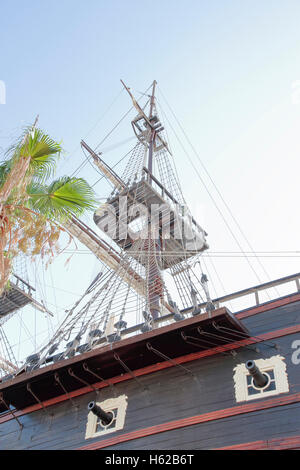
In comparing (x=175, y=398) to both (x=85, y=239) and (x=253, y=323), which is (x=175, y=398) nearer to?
(x=253, y=323)

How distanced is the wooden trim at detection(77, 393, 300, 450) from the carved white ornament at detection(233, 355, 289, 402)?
0.47ft

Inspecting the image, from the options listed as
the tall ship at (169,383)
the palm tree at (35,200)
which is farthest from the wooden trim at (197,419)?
the palm tree at (35,200)

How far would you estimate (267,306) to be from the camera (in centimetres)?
872

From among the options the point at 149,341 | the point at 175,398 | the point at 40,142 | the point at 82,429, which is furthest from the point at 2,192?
the point at 82,429

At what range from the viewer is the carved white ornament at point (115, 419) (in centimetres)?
885

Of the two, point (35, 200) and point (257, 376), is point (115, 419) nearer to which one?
point (257, 376)

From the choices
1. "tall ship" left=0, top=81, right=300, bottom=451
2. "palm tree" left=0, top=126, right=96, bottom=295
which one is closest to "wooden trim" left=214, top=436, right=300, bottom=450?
"tall ship" left=0, top=81, right=300, bottom=451

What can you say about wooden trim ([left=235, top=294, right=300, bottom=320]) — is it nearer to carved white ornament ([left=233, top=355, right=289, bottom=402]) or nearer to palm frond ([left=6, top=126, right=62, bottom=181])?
carved white ornament ([left=233, top=355, right=289, bottom=402])

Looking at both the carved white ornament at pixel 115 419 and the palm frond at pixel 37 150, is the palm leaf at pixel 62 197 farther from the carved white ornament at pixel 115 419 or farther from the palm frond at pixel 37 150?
the carved white ornament at pixel 115 419

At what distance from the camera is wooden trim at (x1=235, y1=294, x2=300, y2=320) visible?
27.7 ft

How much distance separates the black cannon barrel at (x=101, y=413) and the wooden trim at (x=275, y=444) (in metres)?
2.38

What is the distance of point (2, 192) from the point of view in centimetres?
613
